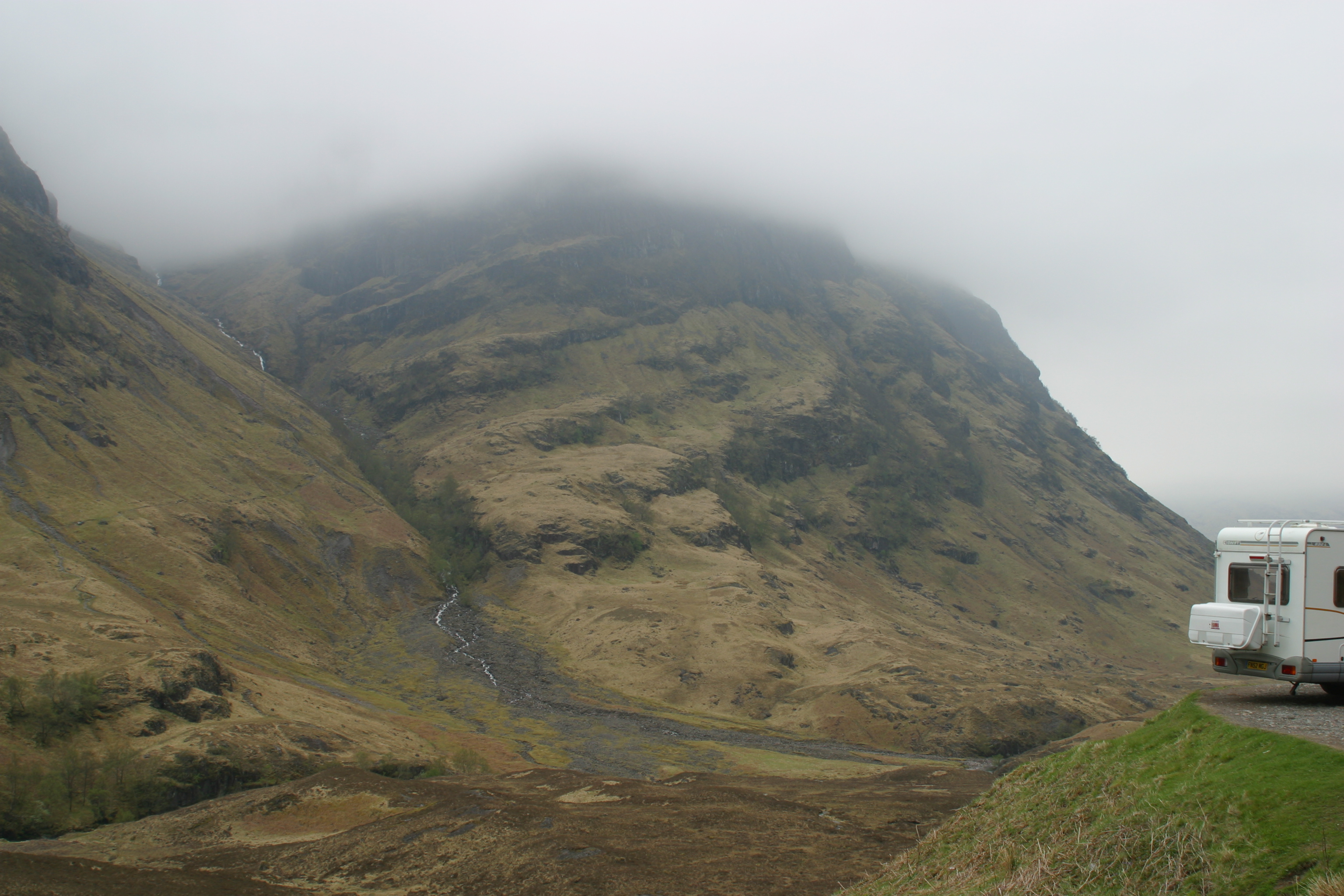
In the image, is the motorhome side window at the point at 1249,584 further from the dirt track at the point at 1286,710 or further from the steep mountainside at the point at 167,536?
the steep mountainside at the point at 167,536

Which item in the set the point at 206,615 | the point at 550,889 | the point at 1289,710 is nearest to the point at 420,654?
the point at 206,615

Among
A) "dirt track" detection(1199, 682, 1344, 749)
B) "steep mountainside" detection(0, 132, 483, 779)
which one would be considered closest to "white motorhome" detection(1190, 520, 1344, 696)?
"dirt track" detection(1199, 682, 1344, 749)

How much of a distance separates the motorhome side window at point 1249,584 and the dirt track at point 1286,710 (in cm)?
298

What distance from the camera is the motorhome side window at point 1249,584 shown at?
23969 millimetres

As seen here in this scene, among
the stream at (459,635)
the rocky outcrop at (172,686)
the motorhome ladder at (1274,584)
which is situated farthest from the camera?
the stream at (459,635)

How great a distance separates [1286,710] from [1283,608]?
11.2ft

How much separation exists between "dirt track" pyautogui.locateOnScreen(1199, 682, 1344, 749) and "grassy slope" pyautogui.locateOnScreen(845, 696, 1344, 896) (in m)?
0.59

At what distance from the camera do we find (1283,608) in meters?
23.8

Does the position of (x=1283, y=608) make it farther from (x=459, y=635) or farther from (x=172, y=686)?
(x=459, y=635)

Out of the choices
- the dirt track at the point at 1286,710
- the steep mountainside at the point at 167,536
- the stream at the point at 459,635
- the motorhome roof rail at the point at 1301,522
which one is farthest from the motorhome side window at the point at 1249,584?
the stream at the point at 459,635

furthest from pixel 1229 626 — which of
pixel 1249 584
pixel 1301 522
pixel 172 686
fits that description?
pixel 172 686

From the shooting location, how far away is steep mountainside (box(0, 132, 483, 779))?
2682 inches

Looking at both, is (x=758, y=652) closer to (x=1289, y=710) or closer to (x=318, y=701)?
(x=318, y=701)

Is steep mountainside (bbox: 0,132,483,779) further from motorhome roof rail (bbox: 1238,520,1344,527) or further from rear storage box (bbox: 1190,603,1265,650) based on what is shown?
motorhome roof rail (bbox: 1238,520,1344,527)
